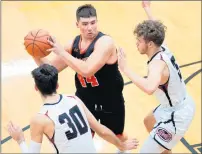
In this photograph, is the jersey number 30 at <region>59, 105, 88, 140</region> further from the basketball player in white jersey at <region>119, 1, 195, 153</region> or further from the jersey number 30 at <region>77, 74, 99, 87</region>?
the jersey number 30 at <region>77, 74, 99, 87</region>

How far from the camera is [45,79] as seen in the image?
10.8 feet

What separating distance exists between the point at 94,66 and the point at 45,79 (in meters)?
0.77

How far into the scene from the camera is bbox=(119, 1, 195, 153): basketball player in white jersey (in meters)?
3.85

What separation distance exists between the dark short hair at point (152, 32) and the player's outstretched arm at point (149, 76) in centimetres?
20

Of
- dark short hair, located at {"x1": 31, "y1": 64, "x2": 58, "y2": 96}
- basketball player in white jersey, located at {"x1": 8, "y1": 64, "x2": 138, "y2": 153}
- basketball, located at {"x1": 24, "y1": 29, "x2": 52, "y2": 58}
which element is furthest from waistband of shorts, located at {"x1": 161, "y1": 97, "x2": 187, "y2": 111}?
dark short hair, located at {"x1": 31, "y1": 64, "x2": 58, "y2": 96}

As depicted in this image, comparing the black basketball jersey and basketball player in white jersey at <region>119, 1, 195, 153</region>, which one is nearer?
basketball player in white jersey at <region>119, 1, 195, 153</region>

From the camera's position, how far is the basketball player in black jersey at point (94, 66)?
13.0 feet

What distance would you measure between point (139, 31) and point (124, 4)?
5.05 metres

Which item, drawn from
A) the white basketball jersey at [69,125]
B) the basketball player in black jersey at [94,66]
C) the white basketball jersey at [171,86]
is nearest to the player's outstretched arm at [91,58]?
the basketball player in black jersey at [94,66]

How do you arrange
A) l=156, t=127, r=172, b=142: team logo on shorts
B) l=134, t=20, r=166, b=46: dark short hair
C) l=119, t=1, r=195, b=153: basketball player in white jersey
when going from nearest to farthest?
l=119, t=1, r=195, b=153: basketball player in white jersey → l=134, t=20, r=166, b=46: dark short hair → l=156, t=127, r=172, b=142: team logo on shorts

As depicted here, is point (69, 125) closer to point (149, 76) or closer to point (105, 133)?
point (105, 133)

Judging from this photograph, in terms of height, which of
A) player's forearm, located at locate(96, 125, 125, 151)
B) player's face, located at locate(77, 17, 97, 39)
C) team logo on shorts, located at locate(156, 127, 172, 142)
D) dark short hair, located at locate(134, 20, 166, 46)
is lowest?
team logo on shorts, located at locate(156, 127, 172, 142)

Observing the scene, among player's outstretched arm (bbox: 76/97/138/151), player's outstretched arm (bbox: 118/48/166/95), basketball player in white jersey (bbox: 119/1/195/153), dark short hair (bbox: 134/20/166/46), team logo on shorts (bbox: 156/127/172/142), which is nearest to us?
player's outstretched arm (bbox: 76/97/138/151)

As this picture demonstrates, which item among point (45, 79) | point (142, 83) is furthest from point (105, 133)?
point (45, 79)
